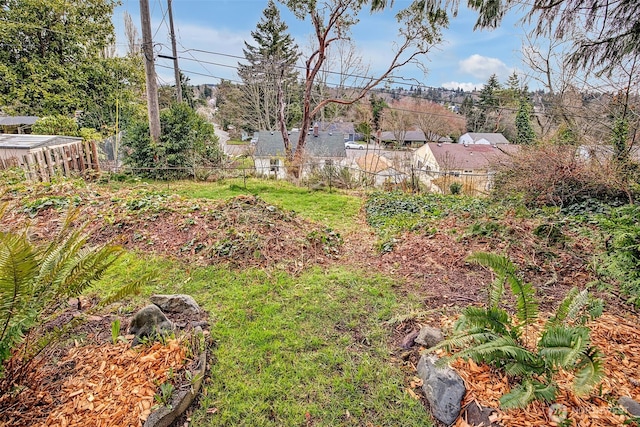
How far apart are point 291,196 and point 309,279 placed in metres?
4.32

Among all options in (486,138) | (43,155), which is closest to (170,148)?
(43,155)

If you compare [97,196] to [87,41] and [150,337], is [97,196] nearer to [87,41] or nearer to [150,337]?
[150,337]

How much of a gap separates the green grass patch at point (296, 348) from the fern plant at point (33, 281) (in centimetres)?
38

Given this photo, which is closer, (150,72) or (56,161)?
(56,161)

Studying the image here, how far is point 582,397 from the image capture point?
5.13 feet

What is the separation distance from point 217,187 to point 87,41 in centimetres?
1080

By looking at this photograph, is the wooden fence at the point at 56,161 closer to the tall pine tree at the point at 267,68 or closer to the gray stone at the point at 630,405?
the tall pine tree at the point at 267,68

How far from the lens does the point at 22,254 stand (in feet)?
4.03

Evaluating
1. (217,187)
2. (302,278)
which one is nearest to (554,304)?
(302,278)

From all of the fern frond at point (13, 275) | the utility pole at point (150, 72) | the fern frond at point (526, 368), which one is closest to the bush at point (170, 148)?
the utility pole at point (150, 72)

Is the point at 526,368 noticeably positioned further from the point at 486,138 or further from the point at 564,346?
the point at 486,138

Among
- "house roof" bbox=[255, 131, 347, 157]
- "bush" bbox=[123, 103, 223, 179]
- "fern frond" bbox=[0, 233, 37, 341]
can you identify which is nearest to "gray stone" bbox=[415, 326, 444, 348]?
"fern frond" bbox=[0, 233, 37, 341]

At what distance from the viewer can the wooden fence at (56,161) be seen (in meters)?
5.82

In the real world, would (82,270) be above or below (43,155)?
below
